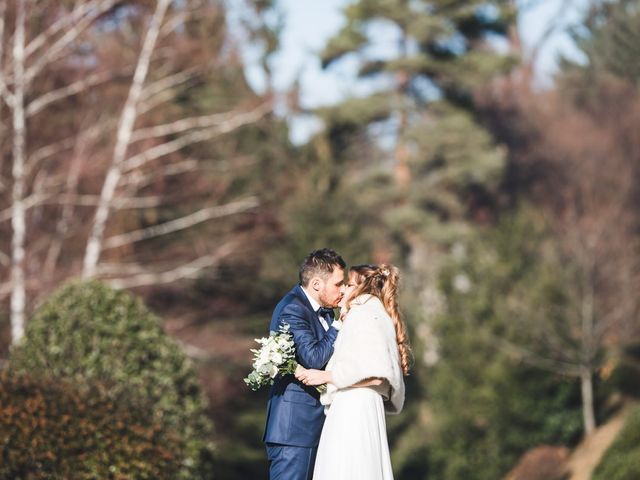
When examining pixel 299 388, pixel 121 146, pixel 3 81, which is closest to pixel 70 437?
pixel 299 388

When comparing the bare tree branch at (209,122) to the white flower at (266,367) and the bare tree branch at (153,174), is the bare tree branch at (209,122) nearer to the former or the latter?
the bare tree branch at (153,174)

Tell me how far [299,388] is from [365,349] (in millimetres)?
595

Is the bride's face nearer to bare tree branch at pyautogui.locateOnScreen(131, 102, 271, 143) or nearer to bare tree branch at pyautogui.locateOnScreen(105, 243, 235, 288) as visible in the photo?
bare tree branch at pyautogui.locateOnScreen(105, 243, 235, 288)

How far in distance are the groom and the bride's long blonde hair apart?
126mm

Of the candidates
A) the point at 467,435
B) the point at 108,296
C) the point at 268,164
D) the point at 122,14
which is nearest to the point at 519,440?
the point at 467,435

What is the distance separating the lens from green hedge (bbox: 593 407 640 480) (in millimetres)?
12945

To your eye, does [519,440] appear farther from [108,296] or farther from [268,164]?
[108,296]

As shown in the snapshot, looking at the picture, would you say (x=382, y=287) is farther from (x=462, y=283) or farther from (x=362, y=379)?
(x=462, y=283)

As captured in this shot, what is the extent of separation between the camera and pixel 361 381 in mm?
6461

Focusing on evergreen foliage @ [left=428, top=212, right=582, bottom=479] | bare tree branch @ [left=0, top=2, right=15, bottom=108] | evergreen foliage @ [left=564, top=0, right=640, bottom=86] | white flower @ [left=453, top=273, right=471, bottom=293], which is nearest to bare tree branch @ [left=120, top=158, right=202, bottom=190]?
bare tree branch @ [left=0, top=2, right=15, bottom=108]

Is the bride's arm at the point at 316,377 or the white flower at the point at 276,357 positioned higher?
the white flower at the point at 276,357

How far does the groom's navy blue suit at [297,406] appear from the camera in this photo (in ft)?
21.5

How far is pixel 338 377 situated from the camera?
6426 millimetres

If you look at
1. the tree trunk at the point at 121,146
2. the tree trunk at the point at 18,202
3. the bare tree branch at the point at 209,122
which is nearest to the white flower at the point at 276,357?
the tree trunk at the point at 18,202
